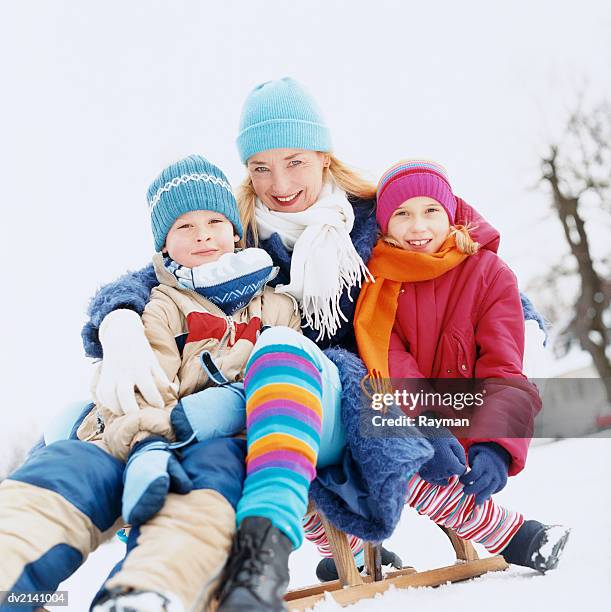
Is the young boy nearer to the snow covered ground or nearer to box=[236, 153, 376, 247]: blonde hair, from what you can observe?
box=[236, 153, 376, 247]: blonde hair

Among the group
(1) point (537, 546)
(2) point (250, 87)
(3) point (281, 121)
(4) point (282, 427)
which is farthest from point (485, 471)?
(2) point (250, 87)

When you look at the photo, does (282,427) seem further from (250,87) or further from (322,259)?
(250,87)

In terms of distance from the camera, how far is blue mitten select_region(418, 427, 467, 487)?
1.14 meters

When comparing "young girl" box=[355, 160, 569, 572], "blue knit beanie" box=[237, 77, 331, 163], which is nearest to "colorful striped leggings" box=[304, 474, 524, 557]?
"young girl" box=[355, 160, 569, 572]

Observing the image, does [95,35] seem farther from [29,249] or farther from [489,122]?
[489,122]

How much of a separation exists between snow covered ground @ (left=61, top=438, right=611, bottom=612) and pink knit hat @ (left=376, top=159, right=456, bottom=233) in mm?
613

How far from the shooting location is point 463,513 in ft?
4.11

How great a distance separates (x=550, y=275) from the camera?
3861 mm

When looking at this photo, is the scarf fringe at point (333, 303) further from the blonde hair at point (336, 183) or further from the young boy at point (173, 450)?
the blonde hair at point (336, 183)

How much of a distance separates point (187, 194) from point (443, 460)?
2.09 feet

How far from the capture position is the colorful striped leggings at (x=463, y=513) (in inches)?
48.3

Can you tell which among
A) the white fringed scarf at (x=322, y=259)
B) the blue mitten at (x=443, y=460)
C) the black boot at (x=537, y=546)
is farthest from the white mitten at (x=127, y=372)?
the black boot at (x=537, y=546)

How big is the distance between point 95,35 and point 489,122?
208 cm

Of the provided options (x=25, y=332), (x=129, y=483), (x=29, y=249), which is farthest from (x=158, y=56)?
(x=129, y=483)
